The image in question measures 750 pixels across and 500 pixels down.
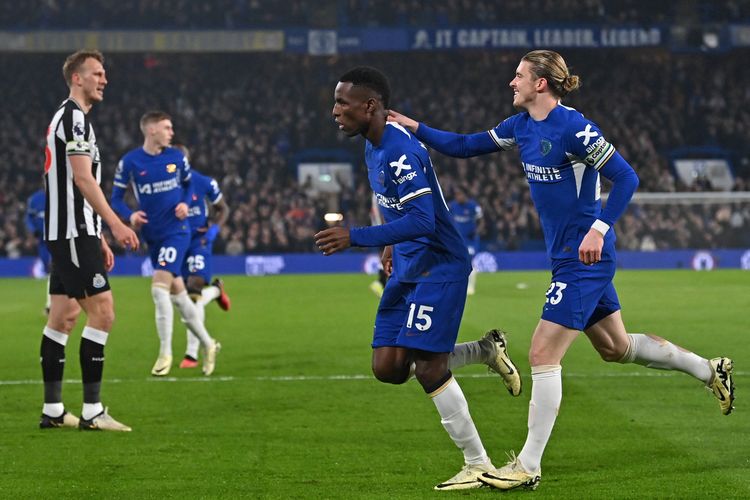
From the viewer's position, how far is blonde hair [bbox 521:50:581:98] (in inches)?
227

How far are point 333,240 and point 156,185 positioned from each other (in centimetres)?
566

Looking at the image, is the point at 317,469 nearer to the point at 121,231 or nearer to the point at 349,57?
the point at 121,231

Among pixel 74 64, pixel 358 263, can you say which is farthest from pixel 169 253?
pixel 358 263

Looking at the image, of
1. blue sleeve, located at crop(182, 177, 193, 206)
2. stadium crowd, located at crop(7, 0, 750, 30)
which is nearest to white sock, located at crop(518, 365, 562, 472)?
blue sleeve, located at crop(182, 177, 193, 206)

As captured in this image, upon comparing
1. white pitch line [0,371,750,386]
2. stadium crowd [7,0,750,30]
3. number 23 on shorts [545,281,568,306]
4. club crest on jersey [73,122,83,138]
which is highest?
stadium crowd [7,0,750,30]

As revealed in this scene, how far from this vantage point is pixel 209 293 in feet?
40.2

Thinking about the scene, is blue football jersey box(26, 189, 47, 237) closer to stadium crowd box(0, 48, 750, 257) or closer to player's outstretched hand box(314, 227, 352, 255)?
stadium crowd box(0, 48, 750, 257)

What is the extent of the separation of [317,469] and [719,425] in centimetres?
276

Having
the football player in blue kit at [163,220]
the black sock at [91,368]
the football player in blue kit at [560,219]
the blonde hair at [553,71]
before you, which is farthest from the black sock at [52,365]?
the blonde hair at [553,71]

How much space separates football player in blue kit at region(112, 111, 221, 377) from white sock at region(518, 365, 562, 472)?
5184 millimetres

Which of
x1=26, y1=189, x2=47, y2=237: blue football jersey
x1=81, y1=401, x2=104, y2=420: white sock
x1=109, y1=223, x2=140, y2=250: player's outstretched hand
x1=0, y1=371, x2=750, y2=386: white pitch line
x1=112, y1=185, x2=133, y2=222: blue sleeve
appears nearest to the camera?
x1=109, y1=223, x2=140, y2=250: player's outstretched hand

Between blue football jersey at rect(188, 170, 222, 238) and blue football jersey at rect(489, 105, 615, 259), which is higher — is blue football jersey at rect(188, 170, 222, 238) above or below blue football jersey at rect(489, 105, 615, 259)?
below

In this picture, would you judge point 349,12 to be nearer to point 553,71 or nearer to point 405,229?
point 553,71

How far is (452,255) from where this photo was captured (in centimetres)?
562
